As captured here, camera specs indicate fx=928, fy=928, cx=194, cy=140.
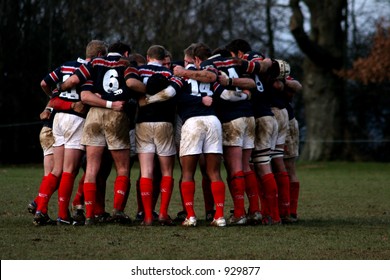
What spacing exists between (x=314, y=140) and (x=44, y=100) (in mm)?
9854

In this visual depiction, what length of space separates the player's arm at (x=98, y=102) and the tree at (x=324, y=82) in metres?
22.0

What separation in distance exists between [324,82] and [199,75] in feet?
76.2

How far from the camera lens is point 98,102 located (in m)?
10.9

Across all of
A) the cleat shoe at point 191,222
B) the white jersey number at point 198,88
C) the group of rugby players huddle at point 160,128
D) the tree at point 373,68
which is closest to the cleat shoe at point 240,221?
the group of rugby players huddle at point 160,128

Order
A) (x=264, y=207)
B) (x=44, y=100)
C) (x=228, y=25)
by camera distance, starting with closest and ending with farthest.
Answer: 1. (x=264, y=207)
2. (x=44, y=100)
3. (x=228, y=25)

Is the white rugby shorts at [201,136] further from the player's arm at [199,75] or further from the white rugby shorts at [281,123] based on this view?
the white rugby shorts at [281,123]

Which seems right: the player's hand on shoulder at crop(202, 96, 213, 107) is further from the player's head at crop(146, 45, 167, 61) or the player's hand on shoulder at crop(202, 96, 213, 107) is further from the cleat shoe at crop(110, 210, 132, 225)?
the cleat shoe at crop(110, 210, 132, 225)

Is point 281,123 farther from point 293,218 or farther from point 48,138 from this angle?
point 48,138

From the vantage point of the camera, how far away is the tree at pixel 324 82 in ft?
108

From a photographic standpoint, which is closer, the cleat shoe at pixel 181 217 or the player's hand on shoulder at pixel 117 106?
the player's hand on shoulder at pixel 117 106

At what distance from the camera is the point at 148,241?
9.61 meters

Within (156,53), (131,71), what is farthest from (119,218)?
(156,53)

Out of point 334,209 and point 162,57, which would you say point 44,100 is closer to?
point 334,209
